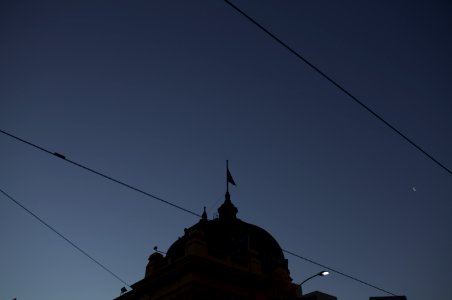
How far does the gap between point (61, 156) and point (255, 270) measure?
54.3 ft

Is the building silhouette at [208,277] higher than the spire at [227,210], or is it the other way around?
the spire at [227,210]

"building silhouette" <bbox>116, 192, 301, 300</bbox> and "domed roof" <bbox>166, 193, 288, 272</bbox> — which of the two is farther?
"domed roof" <bbox>166, 193, 288, 272</bbox>

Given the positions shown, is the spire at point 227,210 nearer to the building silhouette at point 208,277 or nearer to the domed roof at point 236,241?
the domed roof at point 236,241

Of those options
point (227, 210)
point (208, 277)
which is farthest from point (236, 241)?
point (208, 277)

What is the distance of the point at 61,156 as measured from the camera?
484 inches

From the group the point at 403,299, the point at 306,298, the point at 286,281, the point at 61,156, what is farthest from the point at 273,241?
the point at 61,156

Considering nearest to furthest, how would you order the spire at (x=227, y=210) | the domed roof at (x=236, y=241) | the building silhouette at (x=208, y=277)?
1. the building silhouette at (x=208, y=277)
2. the domed roof at (x=236, y=241)
3. the spire at (x=227, y=210)

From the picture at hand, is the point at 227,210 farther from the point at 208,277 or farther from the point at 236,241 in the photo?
the point at 208,277

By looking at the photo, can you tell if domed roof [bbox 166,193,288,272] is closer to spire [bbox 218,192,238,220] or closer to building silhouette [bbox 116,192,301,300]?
spire [bbox 218,192,238,220]

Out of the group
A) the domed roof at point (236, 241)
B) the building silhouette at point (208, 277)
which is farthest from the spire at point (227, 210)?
the building silhouette at point (208, 277)

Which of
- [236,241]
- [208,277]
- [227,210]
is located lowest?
[208,277]

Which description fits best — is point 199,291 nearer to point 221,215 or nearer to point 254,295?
point 254,295

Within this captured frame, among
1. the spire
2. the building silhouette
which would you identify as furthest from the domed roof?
the building silhouette

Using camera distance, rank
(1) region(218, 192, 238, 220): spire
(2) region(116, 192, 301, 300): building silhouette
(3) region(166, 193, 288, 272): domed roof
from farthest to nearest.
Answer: (1) region(218, 192, 238, 220): spire → (3) region(166, 193, 288, 272): domed roof → (2) region(116, 192, 301, 300): building silhouette
